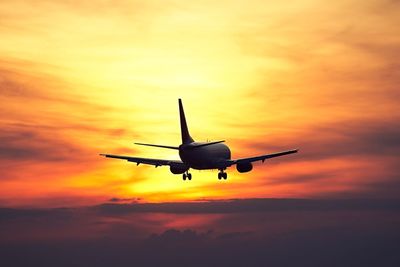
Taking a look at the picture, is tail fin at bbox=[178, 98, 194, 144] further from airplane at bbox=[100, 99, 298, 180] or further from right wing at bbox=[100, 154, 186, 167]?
right wing at bbox=[100, 154, 186, 167]

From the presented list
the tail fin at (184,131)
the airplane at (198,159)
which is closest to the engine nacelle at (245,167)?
the airplane at (198,159)

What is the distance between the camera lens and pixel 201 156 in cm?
12512

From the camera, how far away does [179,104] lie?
428 feet

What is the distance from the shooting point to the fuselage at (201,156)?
12300 centimetres

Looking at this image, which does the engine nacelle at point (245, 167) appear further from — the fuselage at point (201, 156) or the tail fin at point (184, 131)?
the tail fin at point (184, 131)

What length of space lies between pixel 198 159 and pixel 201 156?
2.78 ft

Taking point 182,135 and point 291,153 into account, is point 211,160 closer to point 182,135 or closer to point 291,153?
point 182,135

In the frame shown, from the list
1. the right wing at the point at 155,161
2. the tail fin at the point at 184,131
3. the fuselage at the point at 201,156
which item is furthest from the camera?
the right wing at the point at 155,161

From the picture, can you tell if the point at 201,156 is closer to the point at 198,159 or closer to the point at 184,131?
the point at 198,159

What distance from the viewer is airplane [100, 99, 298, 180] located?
123375 mm

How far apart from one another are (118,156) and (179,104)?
1448 centimetres

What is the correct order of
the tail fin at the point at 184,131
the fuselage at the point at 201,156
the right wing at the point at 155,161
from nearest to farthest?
1. the fuselage at the point at 201,156
2. the tail fin at the point at 184,131
3. the right wing at the point at 155,161

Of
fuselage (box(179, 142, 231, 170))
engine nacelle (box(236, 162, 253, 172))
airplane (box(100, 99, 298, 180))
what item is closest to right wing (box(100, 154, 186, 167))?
airplane (box(100, 99, 298, 180))

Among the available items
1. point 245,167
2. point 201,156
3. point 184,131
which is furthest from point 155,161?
point 245,167
